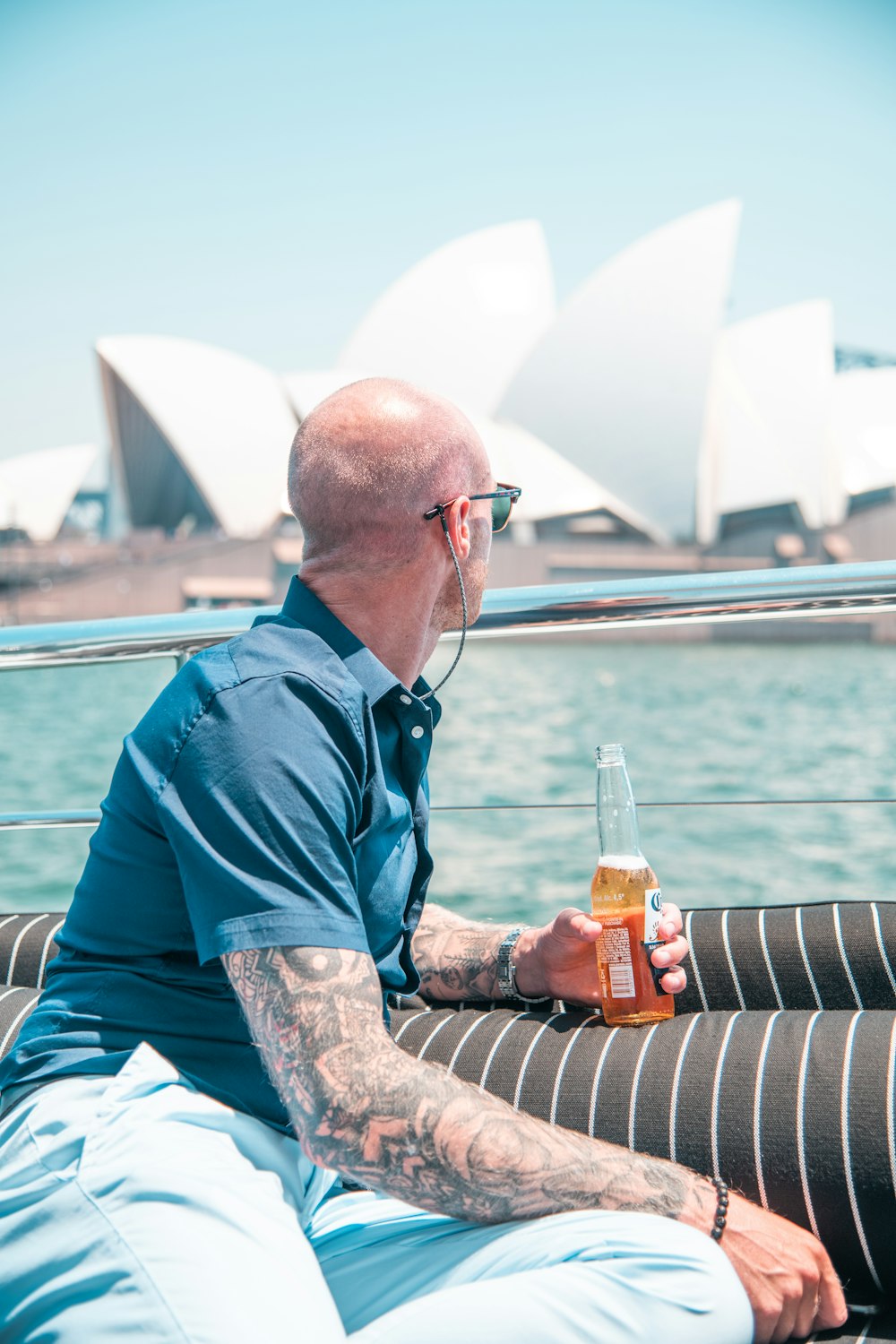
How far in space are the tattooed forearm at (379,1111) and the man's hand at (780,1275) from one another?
0.08 m

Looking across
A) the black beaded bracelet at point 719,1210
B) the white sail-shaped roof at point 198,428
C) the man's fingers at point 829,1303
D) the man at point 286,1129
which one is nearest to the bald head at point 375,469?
the man at point 286,1129

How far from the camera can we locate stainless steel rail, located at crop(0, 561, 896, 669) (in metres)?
1.69

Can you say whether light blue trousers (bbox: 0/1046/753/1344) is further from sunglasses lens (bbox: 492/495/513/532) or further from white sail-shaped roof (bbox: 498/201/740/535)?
white sail-shaped roof (bbox: 498/201/740/535)

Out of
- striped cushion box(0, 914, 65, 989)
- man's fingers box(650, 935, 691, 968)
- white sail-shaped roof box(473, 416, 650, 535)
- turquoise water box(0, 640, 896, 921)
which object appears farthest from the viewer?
white sail-shaped roof box(473, 416, 650, 535)

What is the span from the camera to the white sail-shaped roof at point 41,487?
39.7m

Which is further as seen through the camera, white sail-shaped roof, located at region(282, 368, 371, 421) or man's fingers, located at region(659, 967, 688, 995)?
white sail-shaped roof, located at region(282, 368, 371, 421)

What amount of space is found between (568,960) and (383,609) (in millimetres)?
518

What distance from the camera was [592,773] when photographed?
424 inches

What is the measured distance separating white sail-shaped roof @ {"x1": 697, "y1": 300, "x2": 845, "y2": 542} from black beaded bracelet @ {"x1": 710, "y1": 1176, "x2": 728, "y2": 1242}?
2999 centimetres

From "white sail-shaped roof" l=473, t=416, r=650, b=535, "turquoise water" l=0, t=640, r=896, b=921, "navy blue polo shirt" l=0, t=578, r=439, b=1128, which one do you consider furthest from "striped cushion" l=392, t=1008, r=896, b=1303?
"white sail-shaped roof" l=473, t=416, r=650, b=535

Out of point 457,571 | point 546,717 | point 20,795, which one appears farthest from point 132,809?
point 546,717

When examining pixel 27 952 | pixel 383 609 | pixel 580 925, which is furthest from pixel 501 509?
pixel 27 952

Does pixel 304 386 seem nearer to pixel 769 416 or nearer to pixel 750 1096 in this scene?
pixel 769 416

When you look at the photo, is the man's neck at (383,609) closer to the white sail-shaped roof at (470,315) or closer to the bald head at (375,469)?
the bald head at (375,469)
